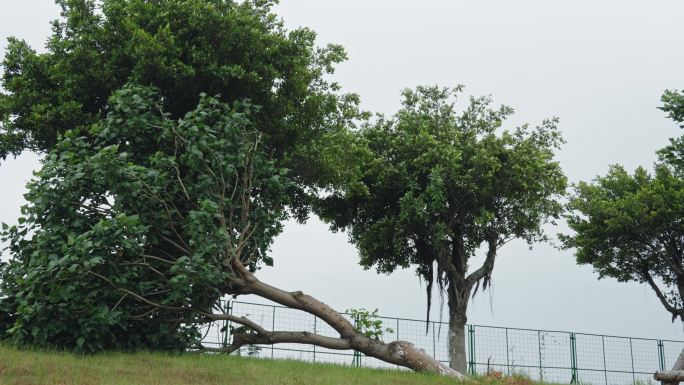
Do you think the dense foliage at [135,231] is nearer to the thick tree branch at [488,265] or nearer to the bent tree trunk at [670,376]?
the bent tree trunk at [670,376]

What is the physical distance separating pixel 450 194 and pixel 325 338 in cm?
1248

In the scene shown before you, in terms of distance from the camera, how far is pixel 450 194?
28672 millimetres

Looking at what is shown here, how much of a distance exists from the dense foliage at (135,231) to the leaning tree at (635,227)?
20.1m

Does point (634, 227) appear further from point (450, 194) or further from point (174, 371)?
point (174, 371)

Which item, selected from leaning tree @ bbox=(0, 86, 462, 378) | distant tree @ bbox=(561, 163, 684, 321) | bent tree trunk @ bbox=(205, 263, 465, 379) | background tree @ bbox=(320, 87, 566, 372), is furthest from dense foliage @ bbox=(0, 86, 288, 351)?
distant tree @ bbox=(561, 163, 684, 321)

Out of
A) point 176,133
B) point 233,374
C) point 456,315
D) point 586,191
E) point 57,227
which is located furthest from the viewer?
point 586,191

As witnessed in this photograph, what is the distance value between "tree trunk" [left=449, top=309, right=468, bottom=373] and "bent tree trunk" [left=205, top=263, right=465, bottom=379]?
987 cm

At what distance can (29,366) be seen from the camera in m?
13.1

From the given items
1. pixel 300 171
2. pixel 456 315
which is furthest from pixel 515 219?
pixel 300 171

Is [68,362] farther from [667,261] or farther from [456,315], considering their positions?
[667,261]

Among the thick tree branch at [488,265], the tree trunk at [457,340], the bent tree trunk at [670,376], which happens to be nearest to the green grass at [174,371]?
the bent tree trunk at [670,376]

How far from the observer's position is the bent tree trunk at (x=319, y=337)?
688 inches

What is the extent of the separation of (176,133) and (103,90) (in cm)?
411

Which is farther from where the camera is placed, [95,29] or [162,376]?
[95,29]
